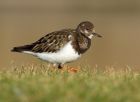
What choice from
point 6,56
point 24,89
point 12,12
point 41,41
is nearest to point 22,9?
point 12,12

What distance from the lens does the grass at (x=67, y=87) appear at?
375 inches

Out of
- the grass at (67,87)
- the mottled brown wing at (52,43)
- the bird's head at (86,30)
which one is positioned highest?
the bird's head at (86,30)

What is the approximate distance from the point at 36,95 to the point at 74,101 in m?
0.50

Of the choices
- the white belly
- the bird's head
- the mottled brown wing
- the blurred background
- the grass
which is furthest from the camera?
the blurred background

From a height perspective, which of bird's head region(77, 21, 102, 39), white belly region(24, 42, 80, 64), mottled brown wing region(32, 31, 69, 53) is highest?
bird's head region(77, 21, 102, 39)

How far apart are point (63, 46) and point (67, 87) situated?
4427 mm

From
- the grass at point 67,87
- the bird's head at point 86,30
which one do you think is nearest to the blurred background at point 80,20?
the bird's head at point 86,30

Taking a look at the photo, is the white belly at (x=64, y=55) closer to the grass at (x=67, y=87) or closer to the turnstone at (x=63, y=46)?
the turnstone at (x=63, y=46)

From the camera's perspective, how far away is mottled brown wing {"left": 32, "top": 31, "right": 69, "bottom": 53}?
47.7ft

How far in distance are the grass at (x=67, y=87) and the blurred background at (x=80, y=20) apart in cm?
1050

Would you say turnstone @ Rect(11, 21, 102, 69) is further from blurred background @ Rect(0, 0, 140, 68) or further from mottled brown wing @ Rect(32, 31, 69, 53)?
blurred background @ Rect(0, 0, 140, 68)

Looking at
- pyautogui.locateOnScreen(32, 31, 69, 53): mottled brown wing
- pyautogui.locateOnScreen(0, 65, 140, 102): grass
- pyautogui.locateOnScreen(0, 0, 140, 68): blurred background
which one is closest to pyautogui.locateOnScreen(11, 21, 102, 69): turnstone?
pyautogui.locateOnScreen(32, 31, 69, 53): mottled brown wing

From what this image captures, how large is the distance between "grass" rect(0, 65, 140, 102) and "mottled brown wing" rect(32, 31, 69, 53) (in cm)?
245

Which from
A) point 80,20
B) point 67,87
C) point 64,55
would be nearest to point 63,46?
point 64,55
